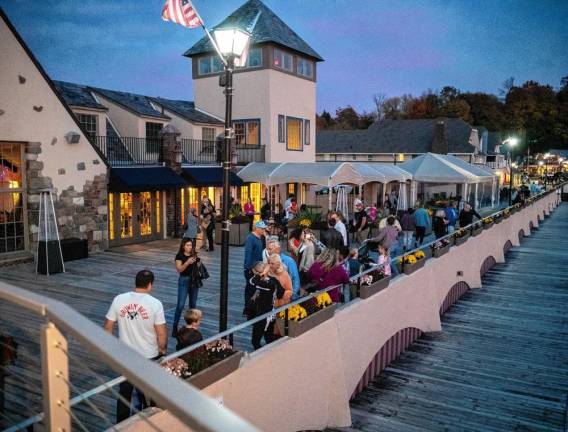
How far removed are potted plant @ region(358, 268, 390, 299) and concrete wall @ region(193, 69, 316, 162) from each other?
1681 centimetres

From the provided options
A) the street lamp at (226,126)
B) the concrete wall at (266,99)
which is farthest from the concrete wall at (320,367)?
the concrete wall at (266,99)

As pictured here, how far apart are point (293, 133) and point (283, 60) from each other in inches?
160

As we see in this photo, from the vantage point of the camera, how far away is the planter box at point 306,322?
618 cm

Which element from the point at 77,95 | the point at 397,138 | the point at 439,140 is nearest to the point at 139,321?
the point at 77,95

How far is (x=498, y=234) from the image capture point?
2034 centimetres

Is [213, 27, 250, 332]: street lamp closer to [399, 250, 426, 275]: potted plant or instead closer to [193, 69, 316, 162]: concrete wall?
[399, 250, 426, 275]: potted plant

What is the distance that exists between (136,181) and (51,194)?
3.71m

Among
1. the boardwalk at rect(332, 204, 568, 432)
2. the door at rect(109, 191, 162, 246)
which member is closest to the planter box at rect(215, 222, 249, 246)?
the door at rect(109, 191, 162, 246)

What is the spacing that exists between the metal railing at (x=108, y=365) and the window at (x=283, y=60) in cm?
2443

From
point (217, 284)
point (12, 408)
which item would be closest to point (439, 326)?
point (217, 284)

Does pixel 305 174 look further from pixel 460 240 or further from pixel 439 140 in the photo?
pixel 439 140

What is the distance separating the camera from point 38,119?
14477 mm

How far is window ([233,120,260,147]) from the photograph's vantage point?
25.2 metres

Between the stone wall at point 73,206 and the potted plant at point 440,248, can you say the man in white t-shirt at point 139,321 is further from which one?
the stone wall at point 73,206
